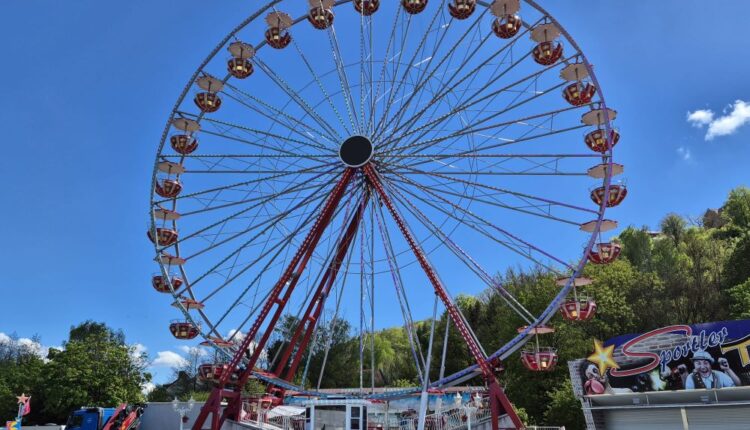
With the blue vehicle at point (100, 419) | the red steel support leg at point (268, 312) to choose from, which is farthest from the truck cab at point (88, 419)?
the red steel support leg at point (268, 312)

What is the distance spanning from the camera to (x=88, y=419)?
28.5m

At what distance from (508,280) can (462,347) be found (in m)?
8.67

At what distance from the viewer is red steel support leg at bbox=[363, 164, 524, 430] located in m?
19.1

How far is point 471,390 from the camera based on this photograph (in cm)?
3575

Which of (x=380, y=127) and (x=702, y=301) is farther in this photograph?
(x=702, y=301)

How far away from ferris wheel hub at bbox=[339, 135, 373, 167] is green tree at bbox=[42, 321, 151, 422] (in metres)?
27.8

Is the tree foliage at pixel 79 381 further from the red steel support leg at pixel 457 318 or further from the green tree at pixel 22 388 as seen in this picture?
the red steel support leg at pixel 457 318

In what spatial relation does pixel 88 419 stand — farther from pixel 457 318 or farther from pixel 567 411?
pixel 567 411

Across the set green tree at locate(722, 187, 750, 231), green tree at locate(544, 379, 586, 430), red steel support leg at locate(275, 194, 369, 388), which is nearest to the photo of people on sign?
green tree at locate(544, 379, 586, 430)

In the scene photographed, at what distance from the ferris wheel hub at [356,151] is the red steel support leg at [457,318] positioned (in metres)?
0.37

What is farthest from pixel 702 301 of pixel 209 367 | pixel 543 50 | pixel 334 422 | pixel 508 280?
pixel 209 367

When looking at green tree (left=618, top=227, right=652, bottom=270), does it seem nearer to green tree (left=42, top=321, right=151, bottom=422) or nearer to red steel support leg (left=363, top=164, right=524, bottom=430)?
red steel support leg (left=363, top=164, right=524, bottom=430)

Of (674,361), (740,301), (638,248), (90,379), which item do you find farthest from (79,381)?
(638,248)

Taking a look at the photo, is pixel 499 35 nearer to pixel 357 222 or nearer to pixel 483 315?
pixel 357 222
